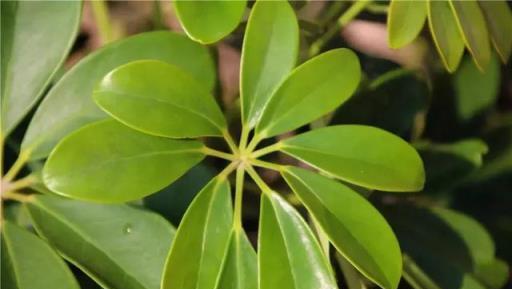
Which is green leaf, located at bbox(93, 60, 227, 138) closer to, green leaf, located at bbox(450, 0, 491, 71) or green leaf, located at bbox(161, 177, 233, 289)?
green leaf, located at bbox(161, 177, 233, 289)

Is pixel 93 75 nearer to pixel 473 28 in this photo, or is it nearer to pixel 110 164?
pixel 110 164

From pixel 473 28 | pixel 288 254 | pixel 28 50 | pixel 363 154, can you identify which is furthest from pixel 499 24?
pixel 28 50

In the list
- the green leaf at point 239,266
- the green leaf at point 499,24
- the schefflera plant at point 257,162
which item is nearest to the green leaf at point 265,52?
the schefflera plant at point 257,162

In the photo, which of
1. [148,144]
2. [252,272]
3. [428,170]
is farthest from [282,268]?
[428,170]

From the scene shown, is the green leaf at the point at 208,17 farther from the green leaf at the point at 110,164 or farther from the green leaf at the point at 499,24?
the green leaf at the point at 499,24

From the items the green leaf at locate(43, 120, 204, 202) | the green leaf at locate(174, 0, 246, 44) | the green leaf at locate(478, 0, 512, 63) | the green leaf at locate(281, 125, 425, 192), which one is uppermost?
the green leaf at locate(174, 0, 246, 44)

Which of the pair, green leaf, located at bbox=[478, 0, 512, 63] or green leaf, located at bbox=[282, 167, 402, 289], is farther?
green leaf, located at bbox=[478, 0, 512, 63]

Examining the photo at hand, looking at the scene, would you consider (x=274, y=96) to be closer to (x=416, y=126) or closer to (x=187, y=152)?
(x=187, y=152)

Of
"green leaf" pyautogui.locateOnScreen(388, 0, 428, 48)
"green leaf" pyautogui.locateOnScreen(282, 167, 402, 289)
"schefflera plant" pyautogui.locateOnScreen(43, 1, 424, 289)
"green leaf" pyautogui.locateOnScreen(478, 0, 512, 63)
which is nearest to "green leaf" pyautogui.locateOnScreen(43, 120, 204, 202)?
"schefflera plant" pyautogui.locateOnScreen(43, 1, 424, 289)
